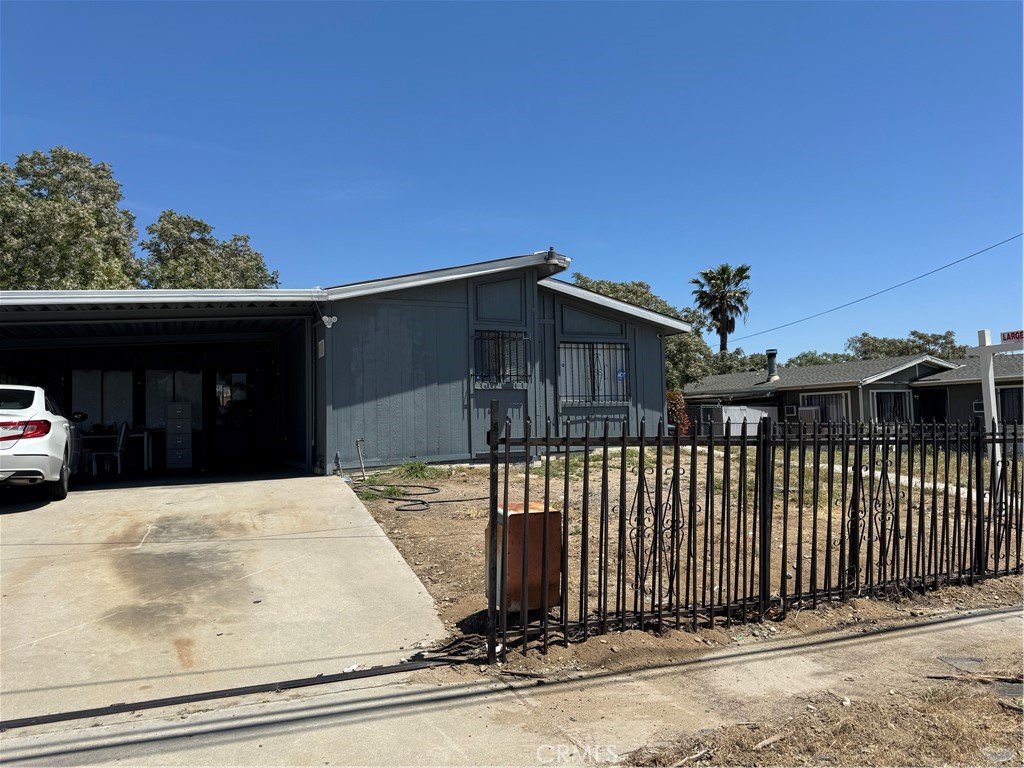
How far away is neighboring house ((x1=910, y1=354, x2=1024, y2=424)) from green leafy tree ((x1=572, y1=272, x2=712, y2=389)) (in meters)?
10.0

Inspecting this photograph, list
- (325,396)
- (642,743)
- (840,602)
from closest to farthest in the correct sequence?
(642,743) → (840,602) → (325,396)

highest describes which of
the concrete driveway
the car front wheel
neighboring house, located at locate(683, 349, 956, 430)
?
neighboring house, located at locate(683, 349, 956, 430)

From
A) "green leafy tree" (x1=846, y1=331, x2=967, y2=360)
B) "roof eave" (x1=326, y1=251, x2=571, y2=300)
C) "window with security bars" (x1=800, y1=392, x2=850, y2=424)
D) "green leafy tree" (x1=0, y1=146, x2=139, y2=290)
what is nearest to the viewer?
"roof eave" (x1=326, y1=251, x2=571, y2=300)

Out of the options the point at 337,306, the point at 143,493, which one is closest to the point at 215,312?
the point at 337,306

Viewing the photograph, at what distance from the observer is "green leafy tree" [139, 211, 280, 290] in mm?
29766

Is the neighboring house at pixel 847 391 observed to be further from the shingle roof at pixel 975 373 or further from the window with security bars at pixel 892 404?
the shingle roof at pixel 975 373

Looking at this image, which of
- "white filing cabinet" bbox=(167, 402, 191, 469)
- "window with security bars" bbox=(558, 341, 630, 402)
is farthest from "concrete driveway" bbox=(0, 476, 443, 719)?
"window with security bars" bbox=(558, 341, 630, 402)

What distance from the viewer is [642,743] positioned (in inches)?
131

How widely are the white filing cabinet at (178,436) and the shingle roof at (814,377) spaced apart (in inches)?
858

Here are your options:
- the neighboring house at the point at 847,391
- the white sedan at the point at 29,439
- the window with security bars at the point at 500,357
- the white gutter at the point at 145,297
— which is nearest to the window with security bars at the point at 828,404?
the neighboring house at the point at 847,391

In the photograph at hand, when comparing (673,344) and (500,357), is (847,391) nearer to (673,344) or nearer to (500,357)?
(673,344)

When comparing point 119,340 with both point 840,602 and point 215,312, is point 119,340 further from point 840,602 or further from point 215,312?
point 840,602

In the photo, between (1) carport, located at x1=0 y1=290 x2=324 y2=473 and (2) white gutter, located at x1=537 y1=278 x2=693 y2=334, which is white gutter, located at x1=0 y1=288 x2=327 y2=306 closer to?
(1) carport, located at x1=0 y1=290 x2=324 y2=473

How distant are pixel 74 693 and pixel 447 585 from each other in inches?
108
